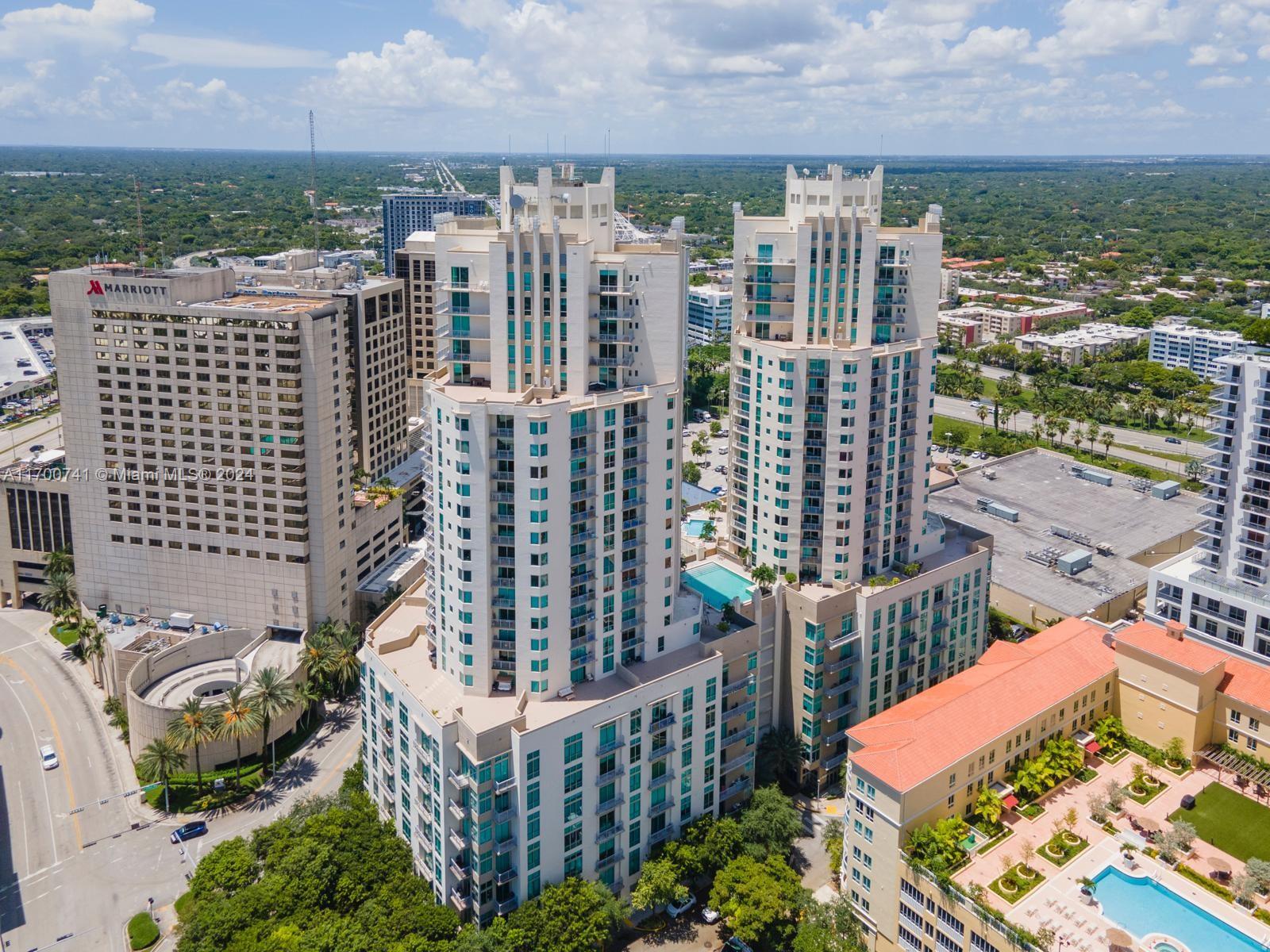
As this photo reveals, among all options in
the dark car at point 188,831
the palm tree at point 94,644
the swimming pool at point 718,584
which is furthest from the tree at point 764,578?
the palm tree at point 94,644

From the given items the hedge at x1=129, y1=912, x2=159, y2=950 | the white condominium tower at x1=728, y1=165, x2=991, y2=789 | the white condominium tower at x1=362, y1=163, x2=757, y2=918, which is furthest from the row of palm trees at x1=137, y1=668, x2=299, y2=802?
the white condominium tower at x1=728, y1=165, x2=991, y2=789

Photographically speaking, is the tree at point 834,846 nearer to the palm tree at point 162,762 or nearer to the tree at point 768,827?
the tree at point 768,827

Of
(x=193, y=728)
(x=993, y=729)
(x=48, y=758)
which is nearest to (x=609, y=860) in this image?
(x=993, y=729)

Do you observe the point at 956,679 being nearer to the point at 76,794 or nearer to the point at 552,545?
the point at 552,545

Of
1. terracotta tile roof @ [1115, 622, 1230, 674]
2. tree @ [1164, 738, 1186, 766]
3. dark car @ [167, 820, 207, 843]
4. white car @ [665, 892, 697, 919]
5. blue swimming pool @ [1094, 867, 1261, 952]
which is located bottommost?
dark car @ [167, 820, 207, 843]

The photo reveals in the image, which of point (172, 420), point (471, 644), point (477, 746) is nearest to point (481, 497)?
point (471, 644)

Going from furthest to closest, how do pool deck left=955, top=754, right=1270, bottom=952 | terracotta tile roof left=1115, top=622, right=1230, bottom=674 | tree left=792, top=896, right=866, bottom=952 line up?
terracotta tile roof left=1115, top=622, right=1230, bottom=674 < tree left=792, top=896, right=866, bottom=952 < pool deck left=955, top=754, right=1270, bottom=952

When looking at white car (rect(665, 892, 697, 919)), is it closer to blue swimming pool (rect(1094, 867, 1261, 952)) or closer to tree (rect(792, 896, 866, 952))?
tree (rect(792, 896, 866, 952))
